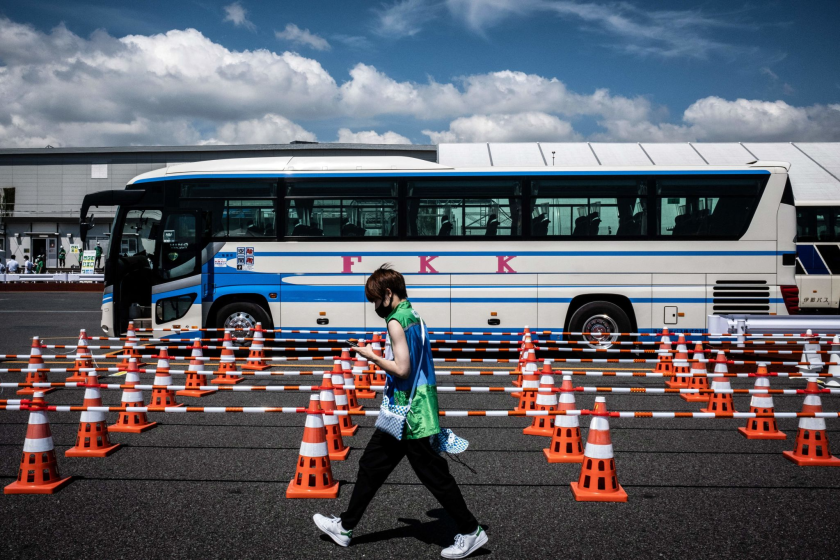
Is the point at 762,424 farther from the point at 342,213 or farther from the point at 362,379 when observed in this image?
the point at 342,213

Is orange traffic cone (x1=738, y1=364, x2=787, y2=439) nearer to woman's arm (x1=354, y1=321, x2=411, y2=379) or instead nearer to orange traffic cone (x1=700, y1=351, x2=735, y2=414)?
orange traffic cone (x1=700, y1=351, x2=735, y2=414)

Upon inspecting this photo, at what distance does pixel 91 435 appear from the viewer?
6.26 meters

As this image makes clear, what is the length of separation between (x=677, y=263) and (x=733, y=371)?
210cm

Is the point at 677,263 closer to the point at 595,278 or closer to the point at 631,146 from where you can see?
the point at 595,278

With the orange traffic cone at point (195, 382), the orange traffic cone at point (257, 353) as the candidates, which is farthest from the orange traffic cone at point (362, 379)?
the orange traffic cone at point (195, 382)

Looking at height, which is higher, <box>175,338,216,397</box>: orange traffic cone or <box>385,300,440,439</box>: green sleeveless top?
<box>385,300,440,439</box>: green sleeveless top

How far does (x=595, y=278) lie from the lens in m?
12.0

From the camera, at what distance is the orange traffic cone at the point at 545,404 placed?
23.0 feet

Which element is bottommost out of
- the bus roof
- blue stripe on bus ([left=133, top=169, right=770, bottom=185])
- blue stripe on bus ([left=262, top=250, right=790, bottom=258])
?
blue stripe on bus ([left=262, top=250, right=790, bottom=258])

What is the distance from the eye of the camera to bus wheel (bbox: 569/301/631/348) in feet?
39.7

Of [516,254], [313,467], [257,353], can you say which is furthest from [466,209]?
[313,467]

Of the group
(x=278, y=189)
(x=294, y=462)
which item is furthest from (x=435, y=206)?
(x=294, y=462)

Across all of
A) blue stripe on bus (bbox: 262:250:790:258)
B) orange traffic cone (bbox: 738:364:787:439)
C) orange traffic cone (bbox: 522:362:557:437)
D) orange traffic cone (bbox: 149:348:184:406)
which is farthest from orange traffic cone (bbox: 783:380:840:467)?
orange traffic cone (bbox: 149:348:184:406)

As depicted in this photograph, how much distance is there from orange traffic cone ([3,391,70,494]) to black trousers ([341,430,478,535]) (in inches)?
106
